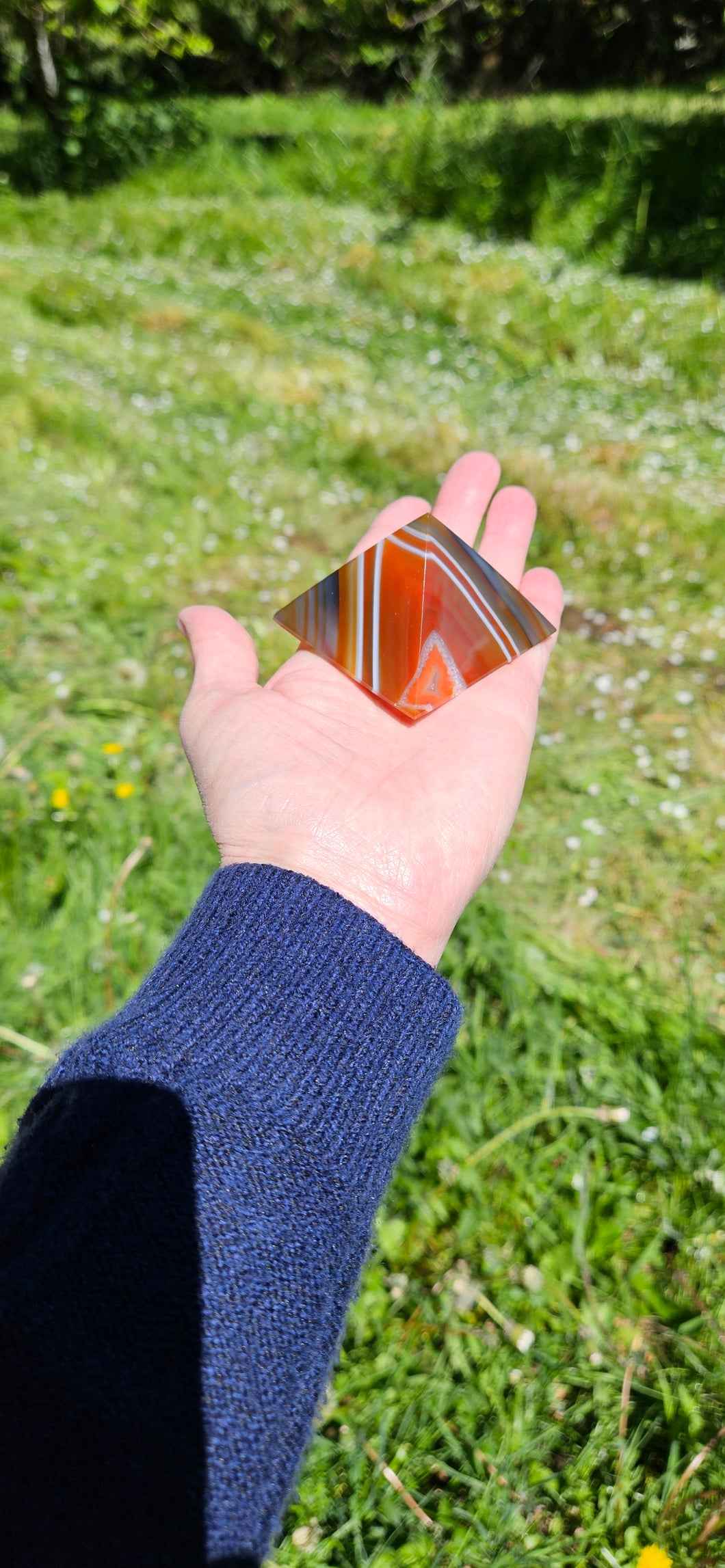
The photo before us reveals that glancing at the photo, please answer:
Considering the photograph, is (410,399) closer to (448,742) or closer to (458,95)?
(448,742)

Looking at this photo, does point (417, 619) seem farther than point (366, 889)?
Yes

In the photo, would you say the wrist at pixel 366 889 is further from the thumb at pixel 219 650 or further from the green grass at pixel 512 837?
the green grass at pixel 512 837

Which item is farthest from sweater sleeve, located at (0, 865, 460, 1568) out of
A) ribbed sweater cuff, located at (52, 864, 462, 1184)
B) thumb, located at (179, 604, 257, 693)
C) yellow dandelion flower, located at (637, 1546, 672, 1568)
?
yellow dandelion flower, located at (637, 1546, 672, 1568)

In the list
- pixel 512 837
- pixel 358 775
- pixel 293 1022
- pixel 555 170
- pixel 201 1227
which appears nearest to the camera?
pixel 201 1227

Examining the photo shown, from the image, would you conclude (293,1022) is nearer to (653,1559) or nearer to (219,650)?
(219,650)

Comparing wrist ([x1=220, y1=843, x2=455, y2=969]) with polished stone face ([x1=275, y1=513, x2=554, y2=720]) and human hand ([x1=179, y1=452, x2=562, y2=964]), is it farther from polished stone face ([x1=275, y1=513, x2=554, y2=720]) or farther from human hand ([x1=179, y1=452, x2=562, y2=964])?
polished stone face ([x1=275, y1=513, x2=554, y2=720])

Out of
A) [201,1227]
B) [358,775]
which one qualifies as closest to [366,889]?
[358,775]
